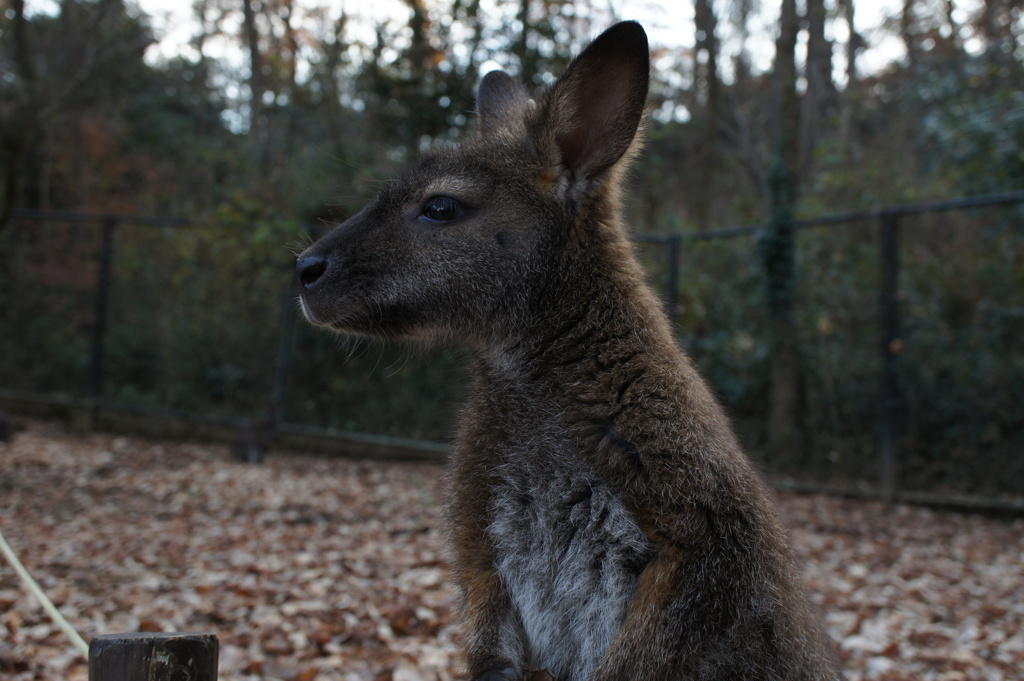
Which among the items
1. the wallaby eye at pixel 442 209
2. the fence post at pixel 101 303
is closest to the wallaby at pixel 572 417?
the wallaby eye at pixel 442 209

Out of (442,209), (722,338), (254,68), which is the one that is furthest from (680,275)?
(254,68)

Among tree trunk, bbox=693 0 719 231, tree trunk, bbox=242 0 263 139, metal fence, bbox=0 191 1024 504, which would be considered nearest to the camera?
metal fence, bbox=0 191 1024 504

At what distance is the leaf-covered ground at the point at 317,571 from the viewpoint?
415 centimetres

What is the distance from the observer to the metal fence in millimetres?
8039

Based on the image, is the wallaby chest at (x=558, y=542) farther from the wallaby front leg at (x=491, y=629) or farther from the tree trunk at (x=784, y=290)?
the tree trunk at (x=784, y=290)

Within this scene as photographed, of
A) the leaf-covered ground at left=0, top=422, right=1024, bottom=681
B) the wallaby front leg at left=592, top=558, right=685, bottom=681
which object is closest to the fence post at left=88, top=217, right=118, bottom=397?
the leaf-covered ground at left=0, top=422, right=1024, bottom=681

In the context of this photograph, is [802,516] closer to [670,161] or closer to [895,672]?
[895,672]

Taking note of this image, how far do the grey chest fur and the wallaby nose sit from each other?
2.89 feet

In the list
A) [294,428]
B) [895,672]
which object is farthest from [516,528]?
[294,428]

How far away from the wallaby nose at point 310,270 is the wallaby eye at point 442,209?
1.20 ft

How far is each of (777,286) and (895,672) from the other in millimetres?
5568

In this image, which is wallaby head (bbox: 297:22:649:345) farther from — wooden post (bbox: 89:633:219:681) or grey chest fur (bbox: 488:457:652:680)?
wooden post (bbox: 89:633:219:681)

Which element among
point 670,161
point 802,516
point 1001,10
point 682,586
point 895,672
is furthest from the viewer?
point 670,161

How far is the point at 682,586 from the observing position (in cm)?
201
